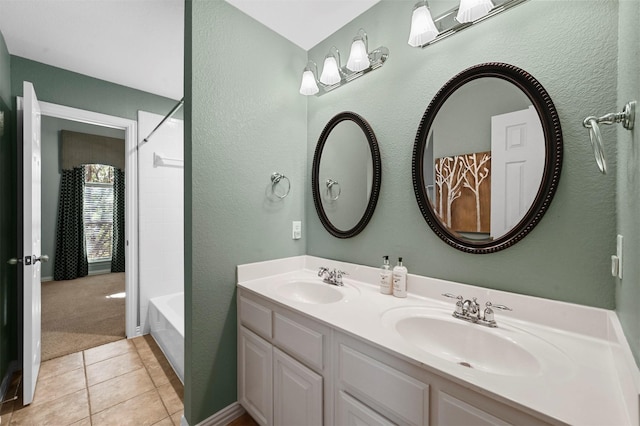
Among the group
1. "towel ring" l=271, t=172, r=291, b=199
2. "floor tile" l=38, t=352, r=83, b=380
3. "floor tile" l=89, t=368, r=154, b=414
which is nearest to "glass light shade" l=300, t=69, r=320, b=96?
"towel ring" l=271, t=172, r=291, b=199

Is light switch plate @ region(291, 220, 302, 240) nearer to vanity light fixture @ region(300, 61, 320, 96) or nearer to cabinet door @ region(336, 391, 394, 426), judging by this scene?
vanity light fixture @ region(300, 61, 320, 96)

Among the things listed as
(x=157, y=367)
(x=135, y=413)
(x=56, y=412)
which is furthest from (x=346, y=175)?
(x=56, y=412)

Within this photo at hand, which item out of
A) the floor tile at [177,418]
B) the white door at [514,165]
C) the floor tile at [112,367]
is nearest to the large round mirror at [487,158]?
the white door at [514,165]

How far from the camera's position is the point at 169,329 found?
84.0 inches

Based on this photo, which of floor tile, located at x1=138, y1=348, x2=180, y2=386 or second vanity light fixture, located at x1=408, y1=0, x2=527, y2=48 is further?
floor tile, located at x1=138, y1=348, x2=180, y2=386

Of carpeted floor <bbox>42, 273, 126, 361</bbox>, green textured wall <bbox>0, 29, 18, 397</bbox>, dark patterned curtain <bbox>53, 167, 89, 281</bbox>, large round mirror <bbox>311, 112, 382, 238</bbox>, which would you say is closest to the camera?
large round mirror <bbox>311, 112, 382, 238</bbox>

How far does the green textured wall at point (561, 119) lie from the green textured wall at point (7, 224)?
99.7 inches

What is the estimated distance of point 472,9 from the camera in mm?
1127

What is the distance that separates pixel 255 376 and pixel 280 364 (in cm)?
29

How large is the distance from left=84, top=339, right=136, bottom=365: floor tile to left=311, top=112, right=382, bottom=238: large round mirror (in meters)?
2.15

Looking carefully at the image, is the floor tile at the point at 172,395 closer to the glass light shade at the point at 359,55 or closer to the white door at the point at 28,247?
the white door at the point at 28,247

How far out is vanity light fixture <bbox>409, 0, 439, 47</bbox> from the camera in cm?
124

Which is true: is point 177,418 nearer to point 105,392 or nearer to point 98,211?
point 105,392

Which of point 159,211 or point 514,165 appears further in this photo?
point 159,211
